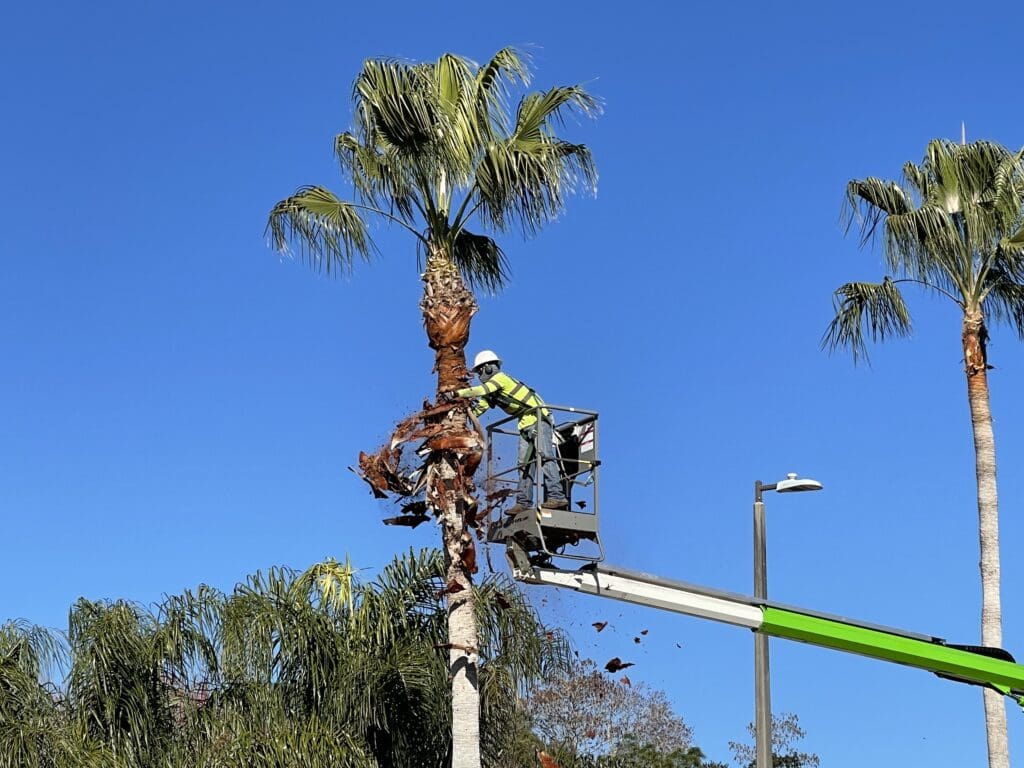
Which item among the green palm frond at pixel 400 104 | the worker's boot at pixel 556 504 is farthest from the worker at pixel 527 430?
the green palm frond at pixel 400 104

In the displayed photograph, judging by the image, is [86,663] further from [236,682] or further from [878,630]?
[878,630]

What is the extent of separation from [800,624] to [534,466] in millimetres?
3372

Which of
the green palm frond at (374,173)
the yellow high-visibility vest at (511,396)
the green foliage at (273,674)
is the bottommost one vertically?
the green foliage at (273,674)

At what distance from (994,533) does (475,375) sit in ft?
34.3

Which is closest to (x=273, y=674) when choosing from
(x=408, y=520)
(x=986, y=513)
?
(x=408, y=520)

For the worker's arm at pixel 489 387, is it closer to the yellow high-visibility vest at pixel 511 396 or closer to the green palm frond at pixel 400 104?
the yellow high-visibility vest at pixel 511 396

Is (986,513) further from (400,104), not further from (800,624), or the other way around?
(400,104)

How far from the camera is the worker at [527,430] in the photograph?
1489cm

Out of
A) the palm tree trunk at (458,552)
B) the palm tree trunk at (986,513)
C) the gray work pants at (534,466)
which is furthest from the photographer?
the palm tree trunk at (986,513)

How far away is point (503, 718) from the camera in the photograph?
18.8 m

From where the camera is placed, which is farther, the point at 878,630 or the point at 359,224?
the point at 359,224

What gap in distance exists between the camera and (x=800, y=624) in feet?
52.1

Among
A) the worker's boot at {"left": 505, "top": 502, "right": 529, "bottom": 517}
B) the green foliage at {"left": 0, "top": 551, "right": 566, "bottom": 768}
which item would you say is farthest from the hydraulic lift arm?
the green foliage at {"left": 0, "top": 551, "right": 566, "bottom": 768}

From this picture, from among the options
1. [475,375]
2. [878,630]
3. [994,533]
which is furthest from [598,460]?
[994,533]
